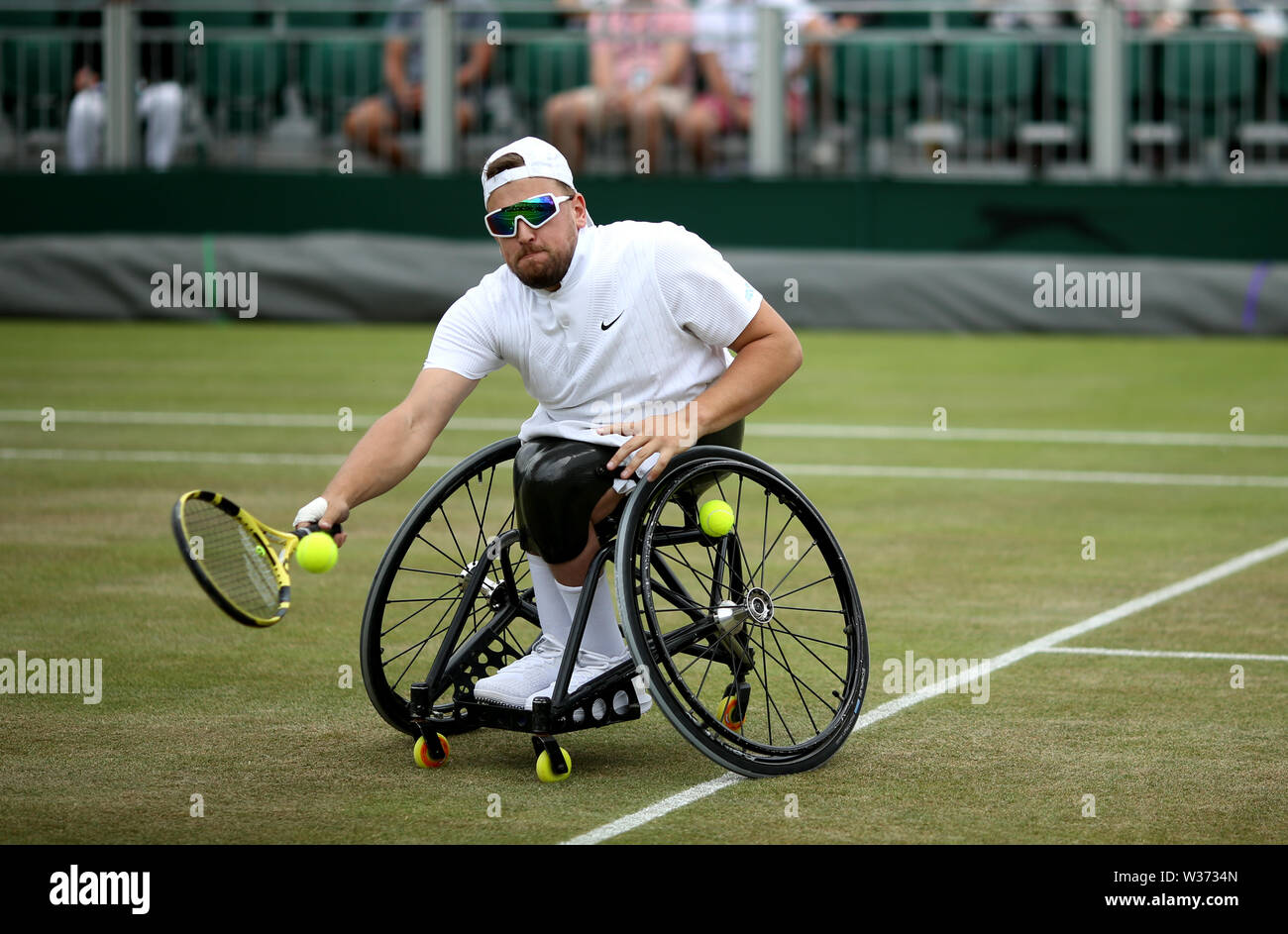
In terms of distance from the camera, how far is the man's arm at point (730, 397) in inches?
216

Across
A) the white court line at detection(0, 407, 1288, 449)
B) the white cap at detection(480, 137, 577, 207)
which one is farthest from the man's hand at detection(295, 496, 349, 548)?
the white court line at detection(0, 407, 1288, 449)

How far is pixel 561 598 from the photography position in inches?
230

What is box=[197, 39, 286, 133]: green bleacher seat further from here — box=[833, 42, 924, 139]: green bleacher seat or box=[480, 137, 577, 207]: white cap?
box=[480, 137, 577, 207]: white cap

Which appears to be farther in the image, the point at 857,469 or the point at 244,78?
the point at 244,78

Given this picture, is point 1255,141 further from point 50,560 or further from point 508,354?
point 508,354

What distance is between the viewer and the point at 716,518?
5562 mm

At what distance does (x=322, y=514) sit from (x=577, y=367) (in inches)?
33.8

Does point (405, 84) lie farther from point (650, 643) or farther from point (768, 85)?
point (650, 643)

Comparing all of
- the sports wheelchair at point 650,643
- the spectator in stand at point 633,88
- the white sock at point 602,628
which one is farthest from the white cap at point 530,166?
the spectator in stand at point 633,88

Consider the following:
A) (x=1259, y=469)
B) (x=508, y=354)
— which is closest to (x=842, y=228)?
(x=1259, y=469)

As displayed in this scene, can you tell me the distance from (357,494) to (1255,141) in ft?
51.9

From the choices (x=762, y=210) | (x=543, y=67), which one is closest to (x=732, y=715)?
(x=762, y=210)
